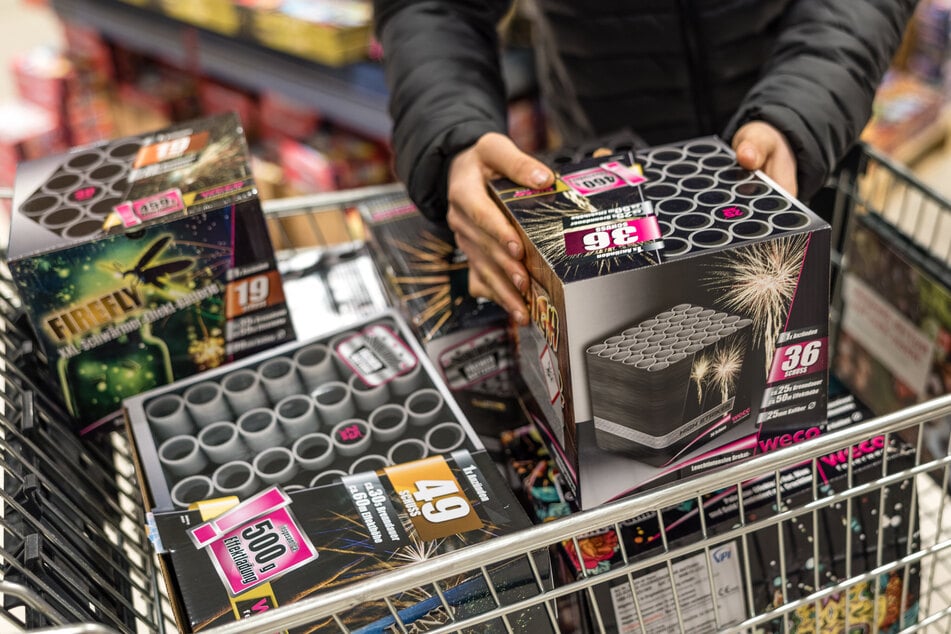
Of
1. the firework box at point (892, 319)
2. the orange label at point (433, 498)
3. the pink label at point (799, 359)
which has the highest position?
the pink label at point (799, 359)

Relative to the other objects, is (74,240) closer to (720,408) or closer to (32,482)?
Answer: (32,482)

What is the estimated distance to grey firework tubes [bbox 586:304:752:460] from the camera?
80cm

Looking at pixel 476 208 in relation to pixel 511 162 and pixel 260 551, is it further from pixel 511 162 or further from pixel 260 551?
pixel 260 551

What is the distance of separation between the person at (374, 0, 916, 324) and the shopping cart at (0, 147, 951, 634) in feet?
0.95

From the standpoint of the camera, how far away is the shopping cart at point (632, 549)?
742 mm

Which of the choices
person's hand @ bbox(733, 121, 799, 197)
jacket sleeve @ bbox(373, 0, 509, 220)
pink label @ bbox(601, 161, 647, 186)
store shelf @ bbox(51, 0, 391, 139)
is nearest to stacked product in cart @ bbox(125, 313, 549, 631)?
jacket sleeve @ bbox(373, 0, 509, 220)

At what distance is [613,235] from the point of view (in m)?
0.83

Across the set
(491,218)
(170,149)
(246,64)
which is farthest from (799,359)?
(246,64)

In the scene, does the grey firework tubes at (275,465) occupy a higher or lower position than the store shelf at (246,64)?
higher

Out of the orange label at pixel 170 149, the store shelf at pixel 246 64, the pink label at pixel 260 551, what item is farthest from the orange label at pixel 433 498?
the store shelf at pixel 246 64

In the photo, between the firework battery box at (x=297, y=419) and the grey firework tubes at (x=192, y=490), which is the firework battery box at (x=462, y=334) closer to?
the firework battery box at (x=297, y=419)

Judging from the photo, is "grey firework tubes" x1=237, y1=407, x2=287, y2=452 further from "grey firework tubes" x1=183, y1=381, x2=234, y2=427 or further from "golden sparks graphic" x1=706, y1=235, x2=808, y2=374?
"golden sparks graphic" x1=706, y1=235, x2=808, y2=374

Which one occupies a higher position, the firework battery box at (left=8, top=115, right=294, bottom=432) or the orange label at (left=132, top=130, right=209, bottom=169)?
the orange label at (left=132, top=130, right=209, bottom=169)

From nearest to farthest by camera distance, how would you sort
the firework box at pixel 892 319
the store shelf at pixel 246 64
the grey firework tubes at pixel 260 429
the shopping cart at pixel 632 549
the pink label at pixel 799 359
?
1. the shopping cart at pixel 632 549
2. the pink label at pixel 799 359
3. the grey firework tubes at pixel 260 429
4. the firework box at pixel 892 319
5. the store shelf at pixel 246 64
